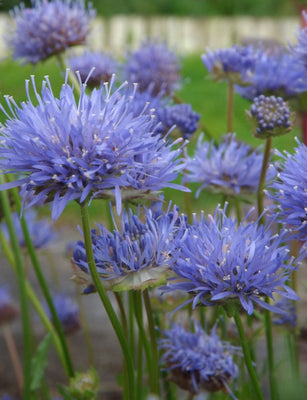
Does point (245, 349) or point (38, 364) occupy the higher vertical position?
point (245, 349)

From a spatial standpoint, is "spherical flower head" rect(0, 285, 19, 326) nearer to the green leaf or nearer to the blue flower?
the green leaf

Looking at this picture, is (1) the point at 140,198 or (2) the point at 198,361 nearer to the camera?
(1) the point at 140,198

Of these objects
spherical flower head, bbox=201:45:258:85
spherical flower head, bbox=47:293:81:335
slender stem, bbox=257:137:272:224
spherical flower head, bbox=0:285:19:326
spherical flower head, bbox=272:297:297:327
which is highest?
spherical flower head, bbox=201:45:258:85

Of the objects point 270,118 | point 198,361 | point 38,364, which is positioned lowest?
point 38,364

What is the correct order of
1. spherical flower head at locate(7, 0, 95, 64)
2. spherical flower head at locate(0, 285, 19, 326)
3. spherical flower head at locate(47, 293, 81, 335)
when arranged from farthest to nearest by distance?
1. spherical flower head at locate(0, 285, 19, 326)
2. spherical flower head at locate(47, 293, 81, 335)
3. spherical flower head at locate(7, 0, 95, 64)

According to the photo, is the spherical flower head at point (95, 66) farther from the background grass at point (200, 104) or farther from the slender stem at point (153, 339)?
the background grass at point (200, 104)

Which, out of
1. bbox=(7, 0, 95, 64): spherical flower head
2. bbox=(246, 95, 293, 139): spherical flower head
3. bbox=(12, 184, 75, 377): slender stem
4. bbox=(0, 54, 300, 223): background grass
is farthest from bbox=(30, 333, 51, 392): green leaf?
bbox=(0, 54, 300, 223): background grass

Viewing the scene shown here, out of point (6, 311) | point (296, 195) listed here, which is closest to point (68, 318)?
point (6, 311)

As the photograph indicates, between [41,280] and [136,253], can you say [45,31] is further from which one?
[136,253]
